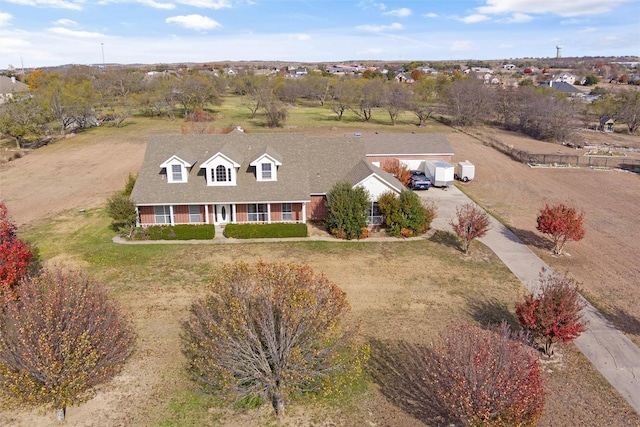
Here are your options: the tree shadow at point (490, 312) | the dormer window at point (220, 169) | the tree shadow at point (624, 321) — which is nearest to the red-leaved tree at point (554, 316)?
the tree shadow at point (490, 312)

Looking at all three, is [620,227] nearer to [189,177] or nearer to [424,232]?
[424,232]

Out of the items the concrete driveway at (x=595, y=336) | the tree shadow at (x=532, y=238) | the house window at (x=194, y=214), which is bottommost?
the concrete driveway at (x=595, y=336)

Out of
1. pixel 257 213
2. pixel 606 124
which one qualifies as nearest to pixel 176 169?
pixel 257 213

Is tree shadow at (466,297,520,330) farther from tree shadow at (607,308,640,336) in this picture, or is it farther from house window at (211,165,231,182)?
house window at (211,165,231,182)

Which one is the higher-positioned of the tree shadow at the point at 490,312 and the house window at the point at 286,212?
the house window at the point at 286,212

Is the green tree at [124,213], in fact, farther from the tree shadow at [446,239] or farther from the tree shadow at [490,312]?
the tree shadow at [490,312]

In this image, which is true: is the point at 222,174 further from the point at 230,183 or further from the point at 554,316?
the point at 554,316

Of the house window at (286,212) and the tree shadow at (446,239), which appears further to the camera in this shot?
the house window at (286,212)

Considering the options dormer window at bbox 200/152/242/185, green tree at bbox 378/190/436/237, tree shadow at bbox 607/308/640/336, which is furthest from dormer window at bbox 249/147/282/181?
tree shadow at bbox 607/308/640/336
